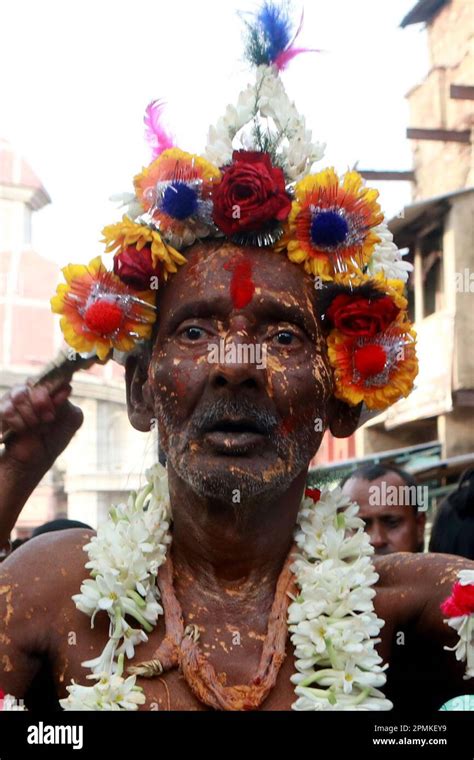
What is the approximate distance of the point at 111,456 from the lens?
2055cm

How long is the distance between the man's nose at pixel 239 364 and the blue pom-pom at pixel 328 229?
12.9 inches

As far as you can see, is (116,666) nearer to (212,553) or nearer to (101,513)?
(212,553)

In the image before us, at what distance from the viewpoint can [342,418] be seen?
339 centimetres

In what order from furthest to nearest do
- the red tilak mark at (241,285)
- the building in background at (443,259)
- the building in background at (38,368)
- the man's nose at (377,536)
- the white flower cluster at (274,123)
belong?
1. the building in background at (38,368)
2. the building in background at (443,259)
3. the man's nose at (377,536)
4. the white flower cluster at (274,123)
5. the red tilak mark at (241,285)

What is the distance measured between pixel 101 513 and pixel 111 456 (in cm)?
136

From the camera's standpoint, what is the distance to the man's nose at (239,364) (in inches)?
119

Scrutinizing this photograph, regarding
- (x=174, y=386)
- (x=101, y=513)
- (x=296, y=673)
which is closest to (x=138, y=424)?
(x=174, y=386)

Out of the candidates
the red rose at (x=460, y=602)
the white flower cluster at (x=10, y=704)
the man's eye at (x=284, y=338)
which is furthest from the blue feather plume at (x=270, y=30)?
the white flower cluster at (x=10, y=704)

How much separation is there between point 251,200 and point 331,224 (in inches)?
8.5

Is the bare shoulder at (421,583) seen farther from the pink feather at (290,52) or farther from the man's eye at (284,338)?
the pink feather at (290,52)

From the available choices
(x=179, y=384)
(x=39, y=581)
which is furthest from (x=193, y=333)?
(x=39, y=581)

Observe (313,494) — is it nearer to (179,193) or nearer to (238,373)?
(238,373)

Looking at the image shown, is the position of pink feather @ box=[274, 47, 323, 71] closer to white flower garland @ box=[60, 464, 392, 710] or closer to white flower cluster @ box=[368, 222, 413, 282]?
white flower cluster @ box=[368, 222, 413, 282]

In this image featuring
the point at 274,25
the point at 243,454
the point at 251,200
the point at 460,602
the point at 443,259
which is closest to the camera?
the point at 460,602
